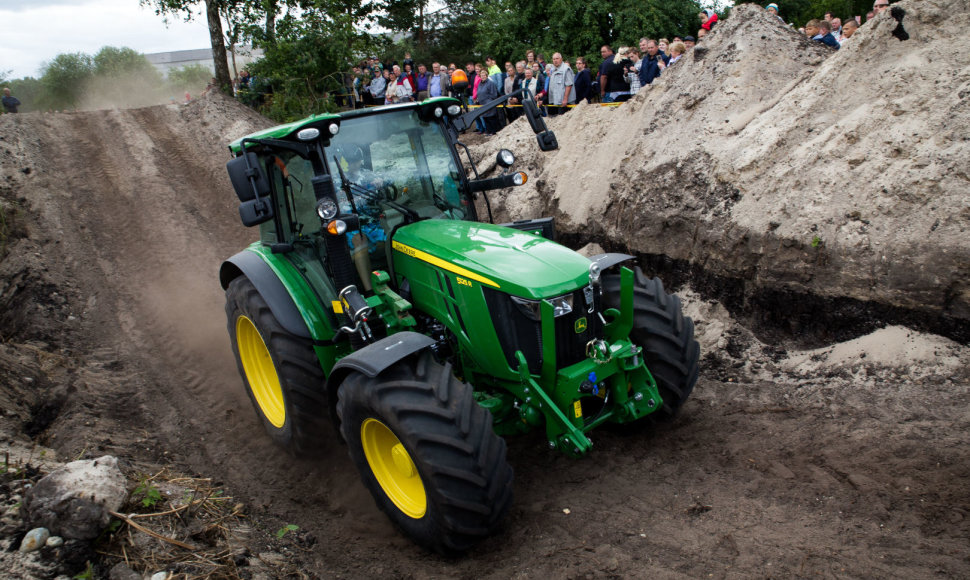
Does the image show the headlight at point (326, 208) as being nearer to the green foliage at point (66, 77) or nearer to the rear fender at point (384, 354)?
the rear fender at point (384, 354)

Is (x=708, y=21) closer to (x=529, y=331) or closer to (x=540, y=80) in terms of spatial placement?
(x=540, y=80)

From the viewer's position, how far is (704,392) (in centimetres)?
557

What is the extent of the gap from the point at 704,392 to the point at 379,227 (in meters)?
3.03

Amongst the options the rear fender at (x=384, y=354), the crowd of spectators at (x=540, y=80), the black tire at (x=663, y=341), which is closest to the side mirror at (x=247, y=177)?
the rear fender at (x=384, y=354)

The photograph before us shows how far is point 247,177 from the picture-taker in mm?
4418

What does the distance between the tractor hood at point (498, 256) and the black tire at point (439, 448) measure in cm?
66

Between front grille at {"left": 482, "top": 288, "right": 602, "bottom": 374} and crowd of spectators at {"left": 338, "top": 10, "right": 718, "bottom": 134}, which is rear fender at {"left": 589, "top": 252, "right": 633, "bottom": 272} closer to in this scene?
front grille at {"left": 482, "top": 288, "right": 602, "bottom": 374}

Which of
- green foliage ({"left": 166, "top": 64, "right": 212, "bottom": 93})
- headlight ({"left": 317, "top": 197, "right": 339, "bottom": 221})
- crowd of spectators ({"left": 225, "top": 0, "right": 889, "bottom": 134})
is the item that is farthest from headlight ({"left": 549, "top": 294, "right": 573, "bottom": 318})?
green foliage ({"left": 166, "top": 64, "right": 212, "bottom": 93})

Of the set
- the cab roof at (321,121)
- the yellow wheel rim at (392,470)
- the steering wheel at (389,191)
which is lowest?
the yellow wheel rim at (392,470)

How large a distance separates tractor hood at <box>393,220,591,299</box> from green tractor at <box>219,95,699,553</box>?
0.01 meters

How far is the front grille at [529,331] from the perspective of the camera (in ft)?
13.3

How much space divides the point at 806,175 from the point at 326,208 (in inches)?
179

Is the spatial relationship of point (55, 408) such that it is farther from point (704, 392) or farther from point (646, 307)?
point (704, 392)

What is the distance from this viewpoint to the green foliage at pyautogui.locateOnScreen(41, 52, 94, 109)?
36.3m
